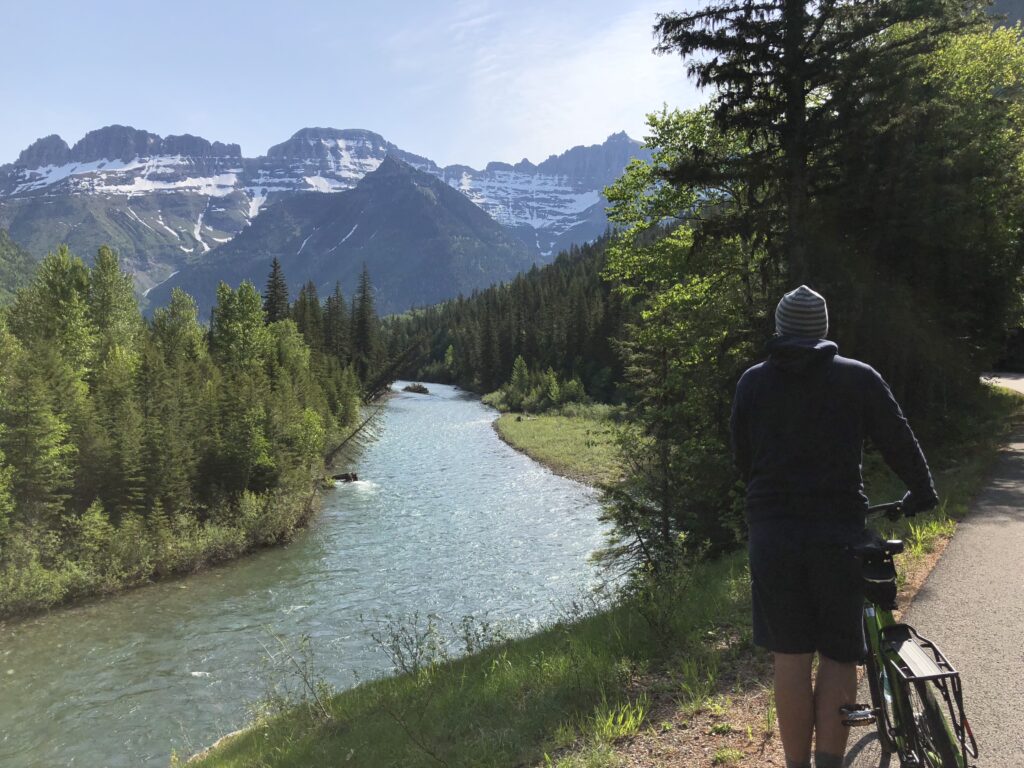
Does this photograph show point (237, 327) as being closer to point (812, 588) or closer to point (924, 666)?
point (812, 588)

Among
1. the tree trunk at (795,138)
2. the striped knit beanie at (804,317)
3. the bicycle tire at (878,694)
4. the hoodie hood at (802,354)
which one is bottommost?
the bicycle tire at (878,694)

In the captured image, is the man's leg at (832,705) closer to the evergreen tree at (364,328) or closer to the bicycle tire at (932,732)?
the bicycle tire at (932,732)

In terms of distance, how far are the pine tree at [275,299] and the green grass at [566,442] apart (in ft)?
91.0

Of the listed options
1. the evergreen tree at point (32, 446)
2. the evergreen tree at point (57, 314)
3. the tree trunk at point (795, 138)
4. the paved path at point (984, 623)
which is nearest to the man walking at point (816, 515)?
the paved path at point (984, 623)

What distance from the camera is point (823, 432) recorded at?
3.22 meters

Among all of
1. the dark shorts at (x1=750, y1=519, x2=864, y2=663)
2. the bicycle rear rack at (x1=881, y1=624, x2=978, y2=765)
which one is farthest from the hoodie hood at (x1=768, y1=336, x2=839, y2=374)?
the bicycle rear rack at (x1=881, y1=624, x2=978, y2=765)

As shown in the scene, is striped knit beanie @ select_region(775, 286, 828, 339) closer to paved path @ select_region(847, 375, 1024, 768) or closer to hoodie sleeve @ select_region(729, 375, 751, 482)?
hoodie sleeve @ select_region(729, 375, 751, 482)

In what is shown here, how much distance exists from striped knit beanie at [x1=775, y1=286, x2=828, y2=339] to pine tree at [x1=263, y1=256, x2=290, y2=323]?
69.8m

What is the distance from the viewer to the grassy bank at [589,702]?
16.2 feet

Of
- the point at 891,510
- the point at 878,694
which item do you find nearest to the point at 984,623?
the point at 878,694

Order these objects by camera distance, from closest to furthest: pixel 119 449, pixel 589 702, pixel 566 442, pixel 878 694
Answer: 1. pixel 878 694
2. pixel 589 702
3. pixel 119 449
4. pixel 566 442

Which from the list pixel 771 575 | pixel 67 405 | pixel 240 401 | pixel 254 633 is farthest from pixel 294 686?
pixel 240 401

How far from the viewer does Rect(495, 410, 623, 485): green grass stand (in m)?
37.4

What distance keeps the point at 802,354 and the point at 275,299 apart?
72.9 m
